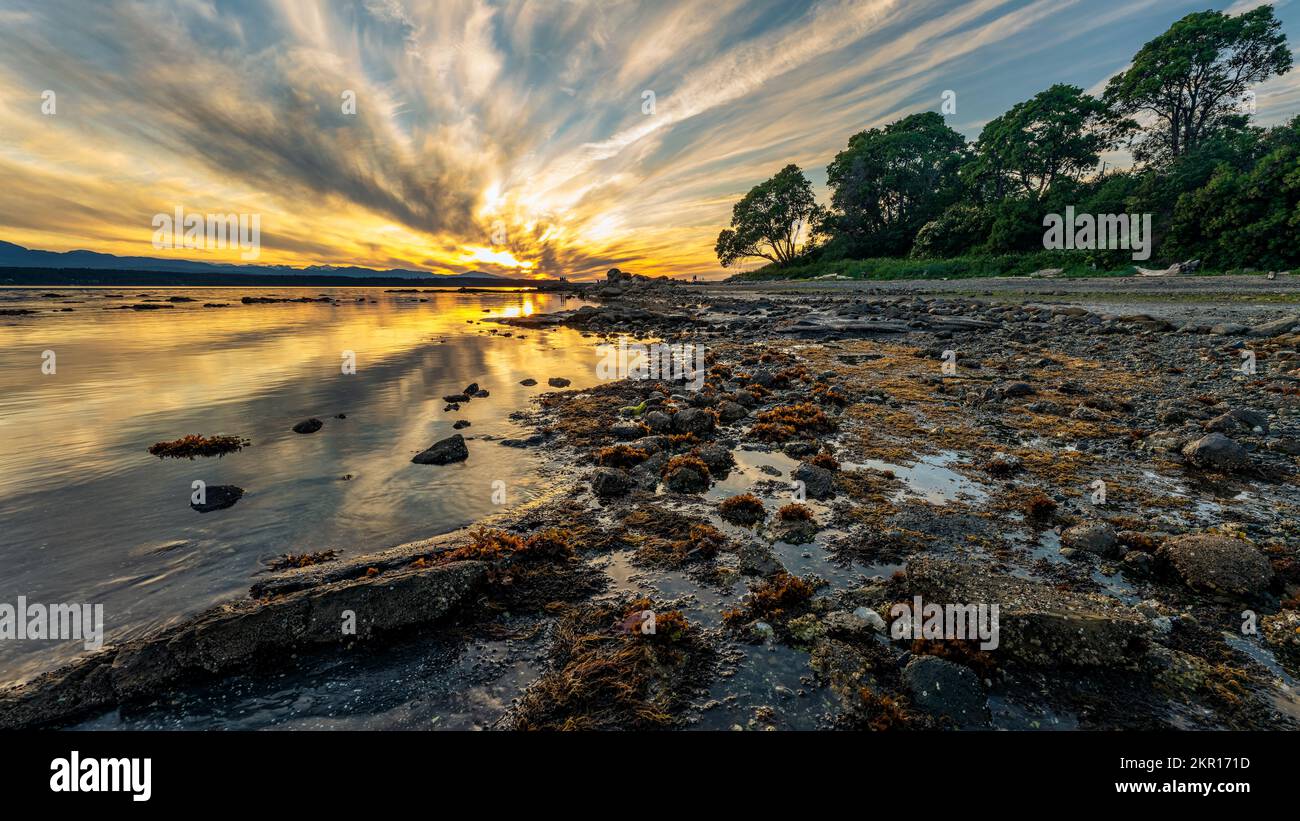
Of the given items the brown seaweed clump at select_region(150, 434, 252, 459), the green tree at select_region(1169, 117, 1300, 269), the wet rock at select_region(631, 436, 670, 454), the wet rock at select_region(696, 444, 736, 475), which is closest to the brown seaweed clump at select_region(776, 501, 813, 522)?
the wet rock at select_region(696, 444, 736, 475)

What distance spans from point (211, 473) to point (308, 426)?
261 cm

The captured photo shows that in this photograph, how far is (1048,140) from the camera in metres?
57.7

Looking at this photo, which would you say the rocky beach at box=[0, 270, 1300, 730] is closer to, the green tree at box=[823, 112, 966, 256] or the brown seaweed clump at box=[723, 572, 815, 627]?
the brown seaweed clump at box=[723, 572, 815, 627]

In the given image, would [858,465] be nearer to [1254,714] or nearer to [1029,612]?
[1029,612]

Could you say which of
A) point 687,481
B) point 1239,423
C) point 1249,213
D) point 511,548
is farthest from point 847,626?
point 1249,213

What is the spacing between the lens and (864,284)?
6034cm

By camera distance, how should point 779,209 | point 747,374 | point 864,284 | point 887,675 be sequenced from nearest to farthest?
point 887,675, point 747,374, point 864,284, point 779,209

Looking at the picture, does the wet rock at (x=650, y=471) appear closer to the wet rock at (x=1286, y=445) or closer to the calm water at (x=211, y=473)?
the calm water at (x=211, y=473)

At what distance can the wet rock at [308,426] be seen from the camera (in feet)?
35.8

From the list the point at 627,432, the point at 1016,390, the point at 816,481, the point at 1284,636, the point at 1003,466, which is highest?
the point at 1016,390

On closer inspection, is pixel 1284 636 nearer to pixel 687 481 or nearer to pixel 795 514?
pixel 795 514

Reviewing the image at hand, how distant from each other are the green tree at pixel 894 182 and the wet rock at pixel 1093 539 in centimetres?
8412

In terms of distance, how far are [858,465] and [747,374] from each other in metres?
8.77
